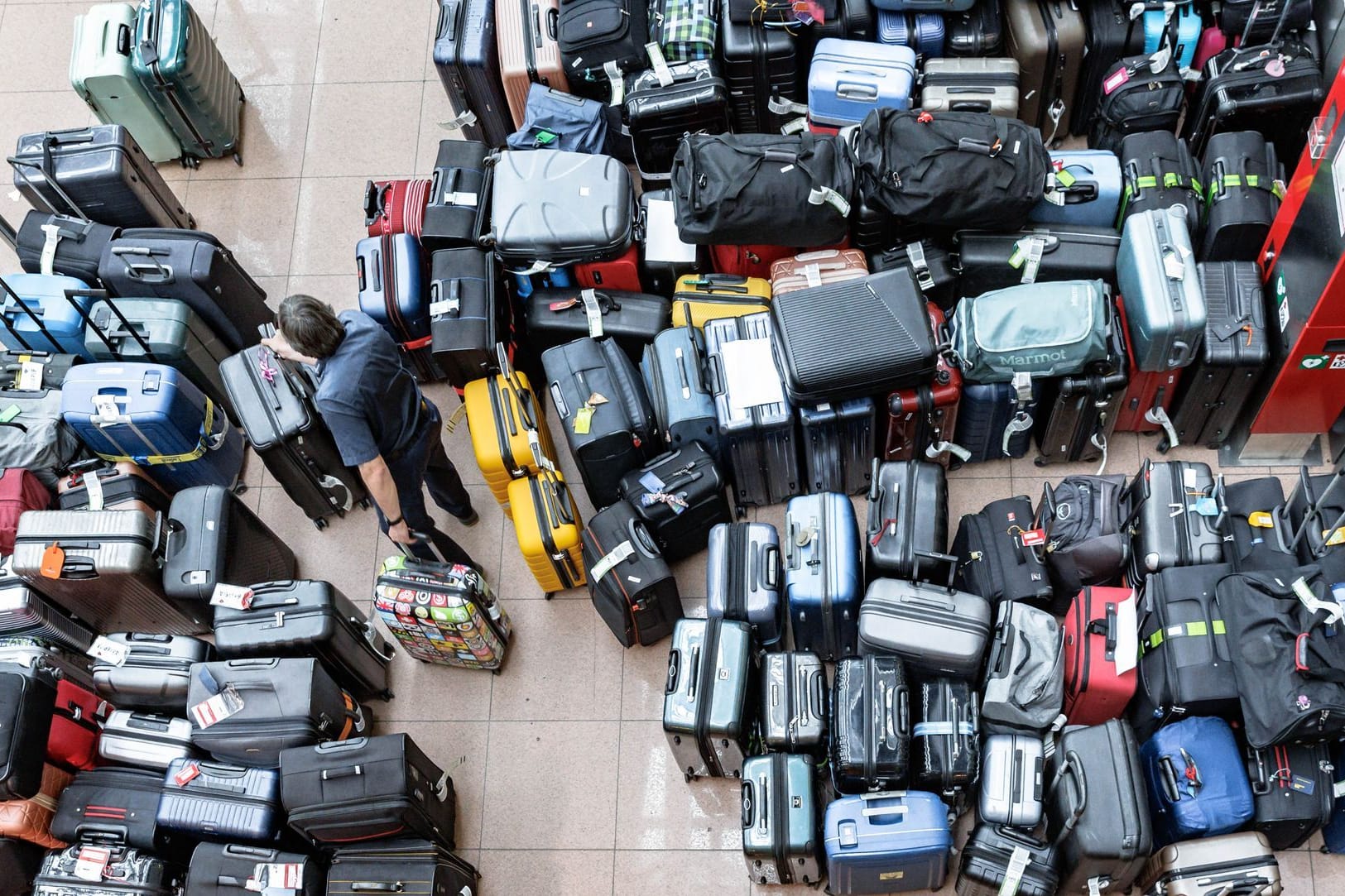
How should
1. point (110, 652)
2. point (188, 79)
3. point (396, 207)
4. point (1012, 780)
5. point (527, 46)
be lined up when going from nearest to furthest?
1. point (1012, 780)
2. point (110, 652)
3. point (396, 207)
4. point (527, 46)
5. point (188, 79)

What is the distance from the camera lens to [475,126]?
768 centimetres

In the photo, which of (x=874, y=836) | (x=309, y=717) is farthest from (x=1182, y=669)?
(x=309, y=717)

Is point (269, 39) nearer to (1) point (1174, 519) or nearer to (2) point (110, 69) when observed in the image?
(2) point (110, 69)

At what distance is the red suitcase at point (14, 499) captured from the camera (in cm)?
614

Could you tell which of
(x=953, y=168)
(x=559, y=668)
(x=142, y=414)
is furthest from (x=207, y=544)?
(x=953, y=168)

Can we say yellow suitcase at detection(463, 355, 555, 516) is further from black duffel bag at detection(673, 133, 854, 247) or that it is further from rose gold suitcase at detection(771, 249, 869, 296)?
rose gold suitcase at detection(771, 249, 869, 296)

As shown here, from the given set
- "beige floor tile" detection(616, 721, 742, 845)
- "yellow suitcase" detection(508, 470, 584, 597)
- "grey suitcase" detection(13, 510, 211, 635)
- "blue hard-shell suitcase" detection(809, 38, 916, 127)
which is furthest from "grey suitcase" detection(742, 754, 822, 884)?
"blue hard-shell suitcase" detection(809, 38, 916, 127)

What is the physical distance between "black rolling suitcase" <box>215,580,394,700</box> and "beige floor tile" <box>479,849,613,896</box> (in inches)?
44.7

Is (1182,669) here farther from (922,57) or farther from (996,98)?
(922,57)

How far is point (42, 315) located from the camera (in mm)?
6570

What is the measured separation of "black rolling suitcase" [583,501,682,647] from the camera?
571cm

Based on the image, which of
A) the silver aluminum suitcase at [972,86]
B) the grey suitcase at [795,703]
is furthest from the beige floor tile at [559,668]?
the silver aluminum suitcase at [972,86]

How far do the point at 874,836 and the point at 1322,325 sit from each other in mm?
2964

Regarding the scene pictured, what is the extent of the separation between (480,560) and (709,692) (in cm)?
171
